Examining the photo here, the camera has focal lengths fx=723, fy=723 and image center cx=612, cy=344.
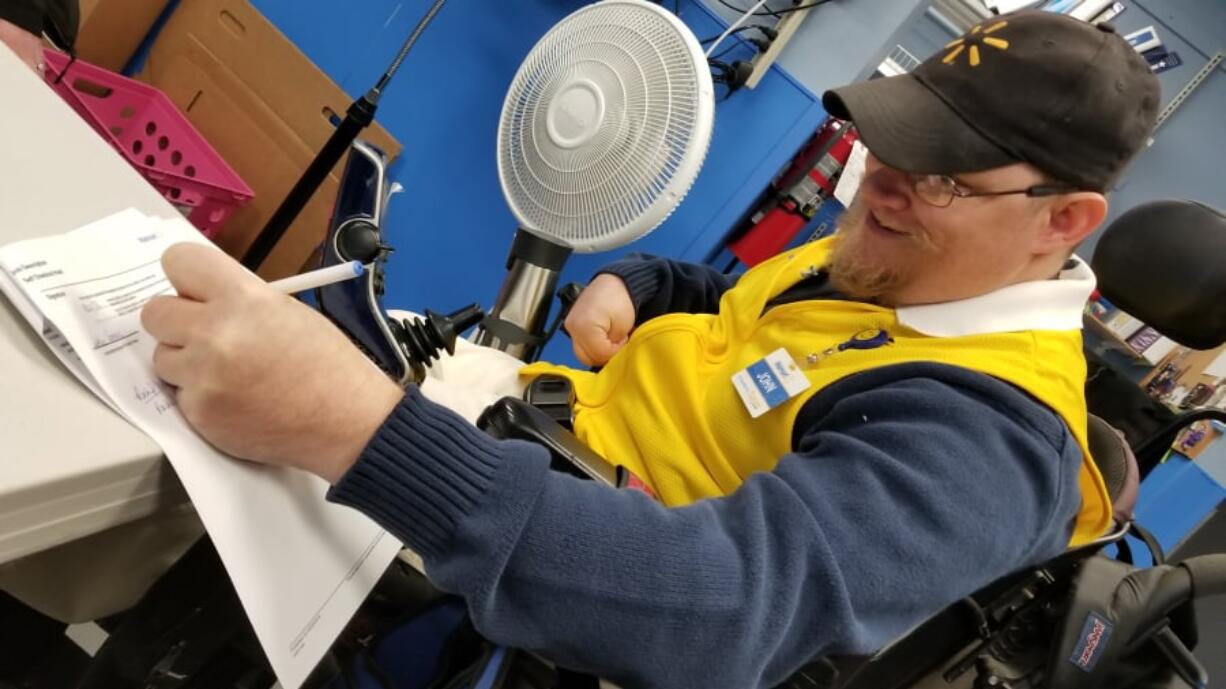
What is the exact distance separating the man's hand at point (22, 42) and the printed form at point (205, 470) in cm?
82

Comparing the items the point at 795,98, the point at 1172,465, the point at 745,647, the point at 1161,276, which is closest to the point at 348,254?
the point at 745,647

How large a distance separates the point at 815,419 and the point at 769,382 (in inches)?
3.4

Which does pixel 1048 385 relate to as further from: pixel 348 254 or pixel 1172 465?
pixel 1172 465

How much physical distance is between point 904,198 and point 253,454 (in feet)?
2.28

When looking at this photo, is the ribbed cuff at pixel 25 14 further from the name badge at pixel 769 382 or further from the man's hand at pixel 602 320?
the name badge at pixel 769 382

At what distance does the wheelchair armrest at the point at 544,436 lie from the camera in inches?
23.4

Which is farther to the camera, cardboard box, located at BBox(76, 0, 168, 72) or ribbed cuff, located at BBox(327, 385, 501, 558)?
cardboard box, located at BBox(76, 0, 168, 72)

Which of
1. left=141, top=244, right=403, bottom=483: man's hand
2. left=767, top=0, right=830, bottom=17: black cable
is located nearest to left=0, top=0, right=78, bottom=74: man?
left=141, top=244, right=403, bottom=483: man's hand

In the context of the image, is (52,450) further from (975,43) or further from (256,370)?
(975,43)

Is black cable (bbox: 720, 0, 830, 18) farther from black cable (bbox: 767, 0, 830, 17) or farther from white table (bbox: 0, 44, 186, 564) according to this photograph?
white table (bbox: 0, 44, 186, 564)

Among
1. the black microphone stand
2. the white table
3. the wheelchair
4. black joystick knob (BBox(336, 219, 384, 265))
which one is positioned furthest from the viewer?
the black microphone stand

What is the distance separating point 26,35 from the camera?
1.11 m

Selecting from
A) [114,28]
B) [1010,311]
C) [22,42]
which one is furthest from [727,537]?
[114,28]

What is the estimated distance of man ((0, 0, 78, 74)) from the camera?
1070 millimetres
